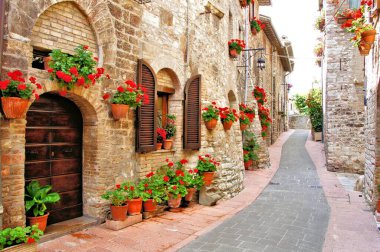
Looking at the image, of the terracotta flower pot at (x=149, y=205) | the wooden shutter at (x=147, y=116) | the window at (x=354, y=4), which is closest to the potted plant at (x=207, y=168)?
the wooden shutter at (x=147, y=116)

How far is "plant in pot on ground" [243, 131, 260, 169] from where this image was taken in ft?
43.2

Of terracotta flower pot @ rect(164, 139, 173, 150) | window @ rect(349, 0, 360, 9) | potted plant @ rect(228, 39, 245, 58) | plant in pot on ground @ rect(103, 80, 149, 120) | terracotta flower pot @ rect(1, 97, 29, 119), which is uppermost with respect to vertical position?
window @ rect(349, 0, 360, 9)

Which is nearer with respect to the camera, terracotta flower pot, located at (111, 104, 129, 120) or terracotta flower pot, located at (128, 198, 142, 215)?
terracotta flower pot, located at (111, 104, 129, 120)

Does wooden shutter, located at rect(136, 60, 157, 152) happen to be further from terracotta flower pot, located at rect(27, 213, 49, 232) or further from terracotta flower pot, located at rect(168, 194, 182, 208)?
terracotta flower pot, located at rect(27, 213, 49, 232)

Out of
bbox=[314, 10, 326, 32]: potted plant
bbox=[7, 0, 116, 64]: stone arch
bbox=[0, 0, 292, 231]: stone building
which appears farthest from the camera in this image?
bbox=[314, 10, 326, 32]: potted plant

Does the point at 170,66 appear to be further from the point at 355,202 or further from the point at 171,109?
the point at 355,202

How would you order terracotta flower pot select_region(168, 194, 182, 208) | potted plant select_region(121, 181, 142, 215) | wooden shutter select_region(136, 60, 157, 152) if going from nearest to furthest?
potted plant select_region(121, 181, 142, 215) < wooden shutter select_region(136, 60, 157, 152) < terracotta flower pot select_region(168, 194, 182, 208)

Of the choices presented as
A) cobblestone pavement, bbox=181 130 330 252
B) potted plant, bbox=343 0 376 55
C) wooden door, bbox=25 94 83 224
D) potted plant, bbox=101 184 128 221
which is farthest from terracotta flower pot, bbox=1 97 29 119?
potted plant, bbox=343 0 376 55

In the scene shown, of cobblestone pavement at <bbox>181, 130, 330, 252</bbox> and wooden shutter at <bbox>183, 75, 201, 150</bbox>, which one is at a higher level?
wooden shutter at <bbox>183, 75, 201, 150</bbox>

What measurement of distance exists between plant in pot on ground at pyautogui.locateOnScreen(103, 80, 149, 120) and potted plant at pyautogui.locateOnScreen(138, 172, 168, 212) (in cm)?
149

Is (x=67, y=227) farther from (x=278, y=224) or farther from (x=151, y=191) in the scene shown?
(x=278, y=224)

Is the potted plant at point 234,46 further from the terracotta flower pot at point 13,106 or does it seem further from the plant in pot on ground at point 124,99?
the terracotta flower pot at point 13,106

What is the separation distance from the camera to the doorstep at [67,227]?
484cm

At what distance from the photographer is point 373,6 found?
7016mm
